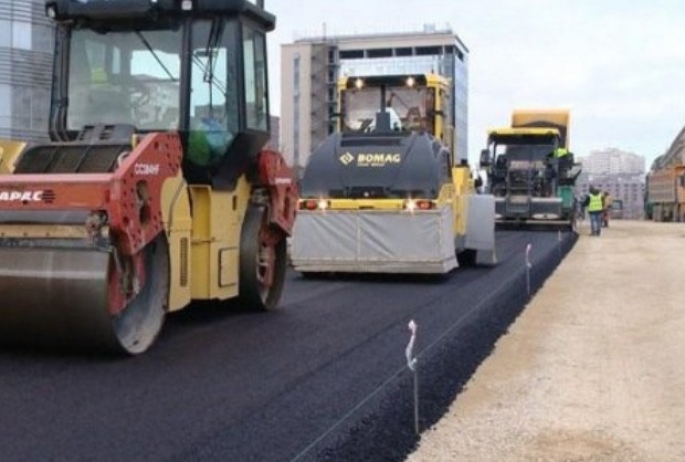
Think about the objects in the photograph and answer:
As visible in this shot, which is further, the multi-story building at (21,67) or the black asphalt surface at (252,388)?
the multi-story building at (21,67)

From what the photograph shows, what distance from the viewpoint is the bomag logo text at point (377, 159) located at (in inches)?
445

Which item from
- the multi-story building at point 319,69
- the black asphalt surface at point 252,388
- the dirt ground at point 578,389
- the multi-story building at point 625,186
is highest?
the multi-story building at point 319,69

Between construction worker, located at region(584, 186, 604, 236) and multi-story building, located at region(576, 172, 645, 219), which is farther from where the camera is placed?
multi-story building, located at region(576, 172, 645, 219)

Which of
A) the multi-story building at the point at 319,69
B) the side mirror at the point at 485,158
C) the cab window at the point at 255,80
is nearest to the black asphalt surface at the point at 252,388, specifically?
the cab window at the point at 255,80

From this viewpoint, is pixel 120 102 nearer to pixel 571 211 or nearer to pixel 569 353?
pixel 569 353

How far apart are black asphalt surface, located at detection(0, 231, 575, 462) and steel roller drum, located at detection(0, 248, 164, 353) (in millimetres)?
214

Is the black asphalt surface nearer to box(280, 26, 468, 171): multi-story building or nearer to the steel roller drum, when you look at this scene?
the steel roller drum

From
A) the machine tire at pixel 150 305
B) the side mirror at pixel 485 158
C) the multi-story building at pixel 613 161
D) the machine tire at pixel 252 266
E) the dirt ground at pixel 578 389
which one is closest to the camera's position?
the dirt ground at pixel 578 389

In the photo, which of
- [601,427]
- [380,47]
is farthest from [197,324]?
[380,47]

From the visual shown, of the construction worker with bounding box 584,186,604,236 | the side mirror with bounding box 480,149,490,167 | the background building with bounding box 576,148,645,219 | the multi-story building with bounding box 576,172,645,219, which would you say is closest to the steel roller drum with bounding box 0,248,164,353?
the side mirror with bounding box 480,149,490,167

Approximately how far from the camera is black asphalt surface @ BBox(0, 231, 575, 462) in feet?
13.7

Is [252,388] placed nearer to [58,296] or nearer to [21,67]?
[58,296]

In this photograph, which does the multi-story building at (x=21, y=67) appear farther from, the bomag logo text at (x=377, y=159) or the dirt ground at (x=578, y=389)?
the dirt ground at (x=578, y=389)

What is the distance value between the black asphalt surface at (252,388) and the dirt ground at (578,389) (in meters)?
0.22
